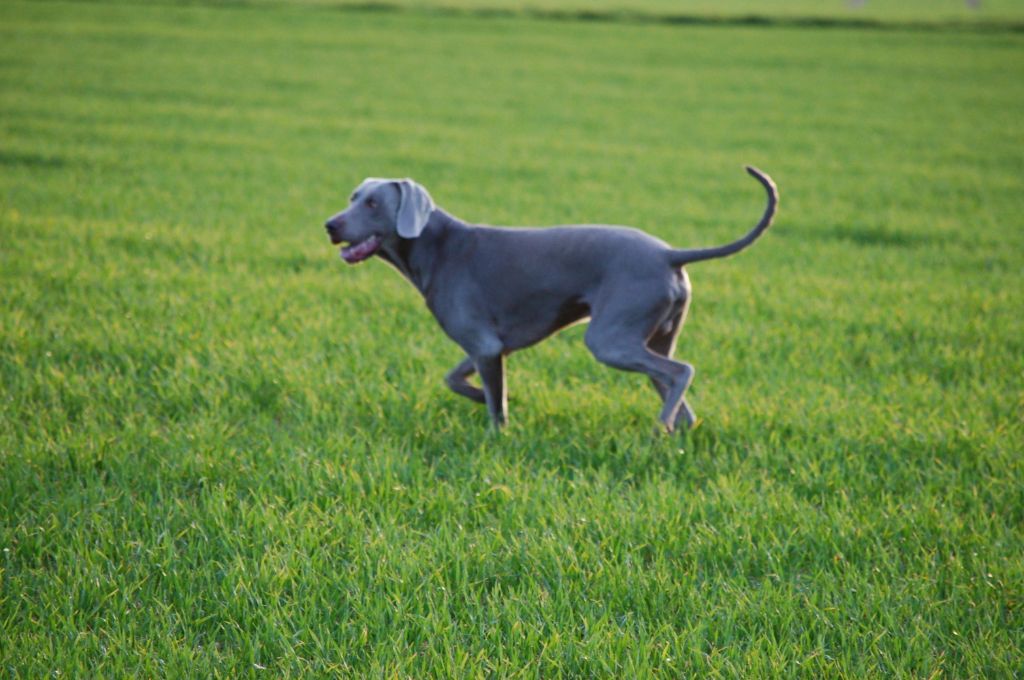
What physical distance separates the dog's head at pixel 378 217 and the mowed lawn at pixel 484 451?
88 cm

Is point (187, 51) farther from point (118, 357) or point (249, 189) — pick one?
point (118, 357)

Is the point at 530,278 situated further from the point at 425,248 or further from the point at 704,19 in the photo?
the point at 704,19

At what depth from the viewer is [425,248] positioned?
419 centimetres

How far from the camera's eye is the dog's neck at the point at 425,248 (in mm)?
4184

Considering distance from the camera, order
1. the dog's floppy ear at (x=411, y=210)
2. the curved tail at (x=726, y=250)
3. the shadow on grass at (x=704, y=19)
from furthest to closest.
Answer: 1. the shadow on grass at (x=704, y=19)
2. the dog's floppy ear at (x=411, y=210)
3. the curved tail at (x=726, y=250)

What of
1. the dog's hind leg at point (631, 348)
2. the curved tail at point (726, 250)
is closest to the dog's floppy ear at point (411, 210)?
the dog's hind leg at point (631, 348)

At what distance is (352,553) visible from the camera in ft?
10.2

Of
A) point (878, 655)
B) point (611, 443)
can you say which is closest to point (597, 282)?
point (611, 443)

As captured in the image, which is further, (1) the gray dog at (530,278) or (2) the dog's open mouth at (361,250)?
(2) the dog's open mouth at (361,250)

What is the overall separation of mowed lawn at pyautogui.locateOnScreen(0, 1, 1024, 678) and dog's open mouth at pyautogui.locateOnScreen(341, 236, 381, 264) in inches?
31.5

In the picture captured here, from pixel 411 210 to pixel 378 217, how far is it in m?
0.17

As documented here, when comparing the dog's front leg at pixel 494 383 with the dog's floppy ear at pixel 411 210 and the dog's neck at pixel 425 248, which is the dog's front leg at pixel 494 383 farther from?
the dog's floppy ear at pixel 411 210

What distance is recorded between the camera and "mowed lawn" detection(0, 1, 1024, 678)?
2711 millimetres

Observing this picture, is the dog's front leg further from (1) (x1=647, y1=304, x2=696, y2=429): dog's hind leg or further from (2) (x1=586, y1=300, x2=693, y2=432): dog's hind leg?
(1) (x1=647, y1=304, x2=696, y2=429): dog's hind leg
